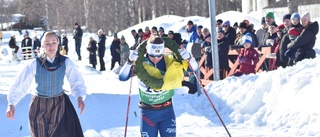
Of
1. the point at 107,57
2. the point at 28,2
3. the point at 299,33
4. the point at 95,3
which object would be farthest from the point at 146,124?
the point at 28,2

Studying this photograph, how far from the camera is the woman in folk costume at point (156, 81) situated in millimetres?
6234

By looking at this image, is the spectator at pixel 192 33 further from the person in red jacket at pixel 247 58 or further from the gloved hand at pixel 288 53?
the gloved hand at pixel 288 53

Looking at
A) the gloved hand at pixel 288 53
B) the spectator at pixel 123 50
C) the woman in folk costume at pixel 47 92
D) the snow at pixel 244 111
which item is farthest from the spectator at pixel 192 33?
the woman in folk costume at pixel 47 92

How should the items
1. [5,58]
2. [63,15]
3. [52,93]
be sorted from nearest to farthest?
[52,93] → [5,58] → [63,15]

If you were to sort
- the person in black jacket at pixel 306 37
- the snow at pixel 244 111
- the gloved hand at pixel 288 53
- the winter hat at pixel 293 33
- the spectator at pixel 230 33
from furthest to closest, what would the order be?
the spectator at pixel 230 33, the gloved hand at pixel 288 53, the winter hat at pixel 293 33, the person in black jacket at pixel 306 37, the snow at pixel 244 111

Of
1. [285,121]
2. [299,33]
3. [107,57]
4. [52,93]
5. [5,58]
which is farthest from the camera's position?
[5,58]

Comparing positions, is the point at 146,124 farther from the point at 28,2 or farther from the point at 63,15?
the point at 28,2

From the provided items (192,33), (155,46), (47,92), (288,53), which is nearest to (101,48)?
(192,33)

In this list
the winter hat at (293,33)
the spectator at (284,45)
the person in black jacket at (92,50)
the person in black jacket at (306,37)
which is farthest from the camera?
the person in black jacket at (92,50)

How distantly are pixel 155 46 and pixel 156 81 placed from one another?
0.38 metres

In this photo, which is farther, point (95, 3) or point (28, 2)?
point (28, 2)

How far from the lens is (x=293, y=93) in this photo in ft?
29.3

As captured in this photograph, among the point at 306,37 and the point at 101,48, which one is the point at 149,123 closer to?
the point at 306,37

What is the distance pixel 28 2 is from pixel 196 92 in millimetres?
48827
